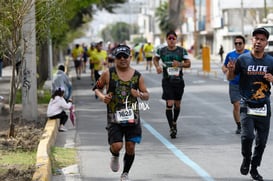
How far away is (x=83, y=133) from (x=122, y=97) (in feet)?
19.3

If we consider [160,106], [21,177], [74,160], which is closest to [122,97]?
[21,177]

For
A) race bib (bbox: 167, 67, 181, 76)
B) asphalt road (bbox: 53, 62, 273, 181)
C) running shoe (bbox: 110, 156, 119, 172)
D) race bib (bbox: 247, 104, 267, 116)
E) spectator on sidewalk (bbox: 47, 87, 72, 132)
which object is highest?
race bib (bbox: 167, 67, 181, 76)

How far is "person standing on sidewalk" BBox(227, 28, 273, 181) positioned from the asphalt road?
45 cm

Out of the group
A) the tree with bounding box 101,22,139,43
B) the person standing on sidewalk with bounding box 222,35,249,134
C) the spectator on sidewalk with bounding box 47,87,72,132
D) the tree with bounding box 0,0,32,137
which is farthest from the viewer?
the tree with bounding box 101,22,139,43

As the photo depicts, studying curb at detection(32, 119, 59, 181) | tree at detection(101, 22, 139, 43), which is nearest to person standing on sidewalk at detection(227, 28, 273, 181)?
curb at detection(32, 119, 59, 181)

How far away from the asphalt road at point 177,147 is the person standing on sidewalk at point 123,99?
89 cm

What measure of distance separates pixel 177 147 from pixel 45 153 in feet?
8.28

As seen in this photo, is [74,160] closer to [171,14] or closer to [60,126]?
[60,126]

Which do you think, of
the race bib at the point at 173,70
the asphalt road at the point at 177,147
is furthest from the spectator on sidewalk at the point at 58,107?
the race bib at the point at 173,70

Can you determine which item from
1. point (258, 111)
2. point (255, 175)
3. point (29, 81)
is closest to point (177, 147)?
point (255, 175)

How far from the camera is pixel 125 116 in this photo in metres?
8.53

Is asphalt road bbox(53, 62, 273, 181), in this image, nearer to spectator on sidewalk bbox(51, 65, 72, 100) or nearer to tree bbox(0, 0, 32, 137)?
spectator on sidewalk bbox(51, 65, 72, 100)

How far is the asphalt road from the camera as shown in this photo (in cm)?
962

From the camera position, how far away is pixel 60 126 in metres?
14.7
